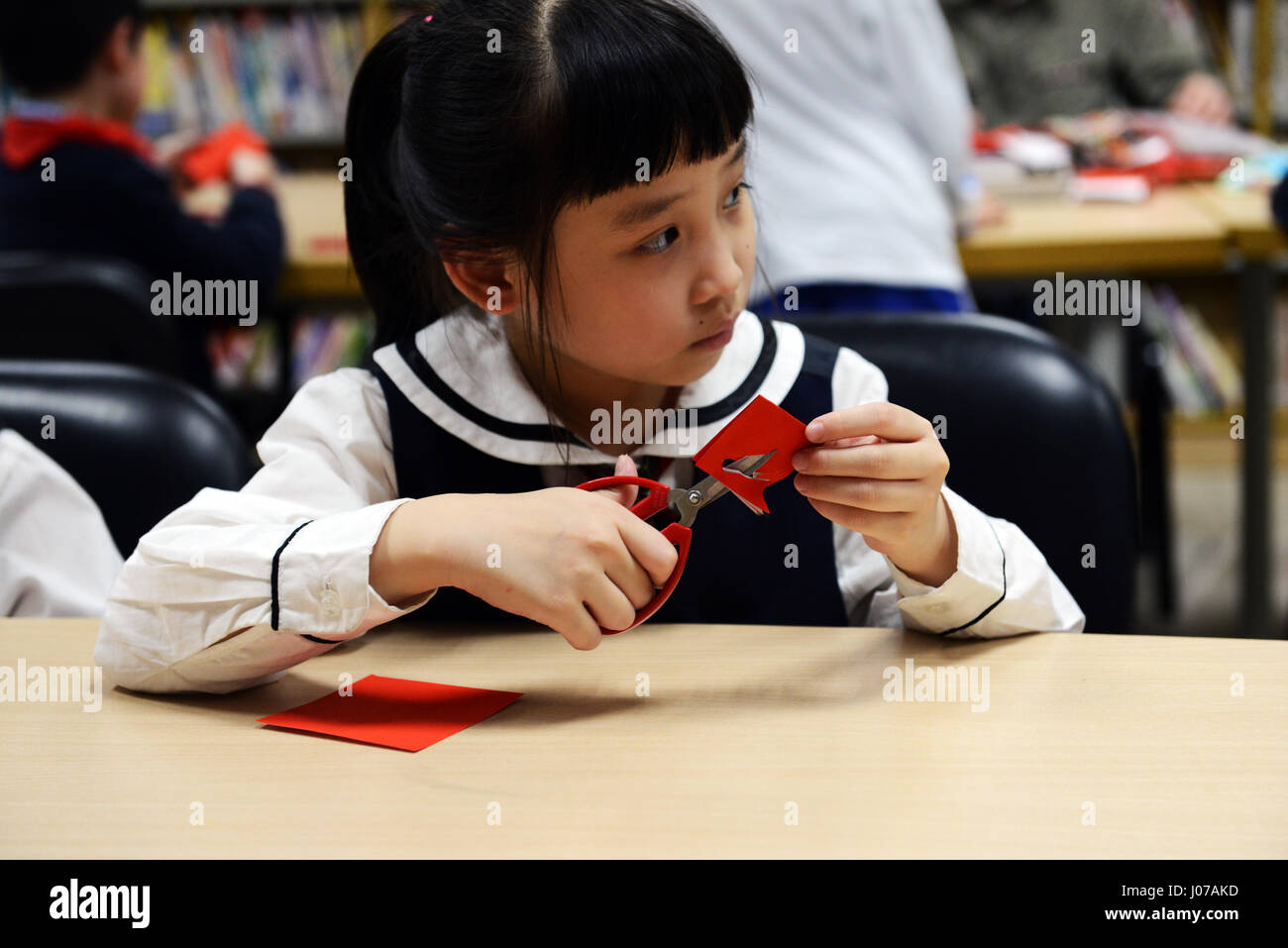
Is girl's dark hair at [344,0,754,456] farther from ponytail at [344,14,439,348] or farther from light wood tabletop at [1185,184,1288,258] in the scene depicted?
light wood tabletop at [1185,184,1288,258]

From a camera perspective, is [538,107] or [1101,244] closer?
[538,107]

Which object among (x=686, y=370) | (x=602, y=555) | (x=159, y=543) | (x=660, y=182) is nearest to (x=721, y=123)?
(x=660, y=182)

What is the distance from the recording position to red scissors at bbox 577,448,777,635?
77 cm

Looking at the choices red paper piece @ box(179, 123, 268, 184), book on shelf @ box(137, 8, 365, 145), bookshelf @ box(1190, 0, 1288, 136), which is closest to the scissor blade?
red paper piece @ box(179, 123, 268, 184)

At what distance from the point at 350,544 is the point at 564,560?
0.14m

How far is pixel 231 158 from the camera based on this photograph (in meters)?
2.64

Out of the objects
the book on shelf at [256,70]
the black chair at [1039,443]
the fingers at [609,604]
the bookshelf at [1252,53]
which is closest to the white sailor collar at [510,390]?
the black chair at [1039,443]

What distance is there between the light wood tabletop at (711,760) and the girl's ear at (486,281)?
0.26 m

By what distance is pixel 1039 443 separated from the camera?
107 centimetres

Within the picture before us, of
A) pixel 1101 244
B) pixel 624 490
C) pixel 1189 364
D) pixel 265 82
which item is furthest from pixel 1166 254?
pixel 265 82

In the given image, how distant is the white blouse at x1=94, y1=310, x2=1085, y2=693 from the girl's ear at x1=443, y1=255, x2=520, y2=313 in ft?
0.16

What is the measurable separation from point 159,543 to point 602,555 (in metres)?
0.29

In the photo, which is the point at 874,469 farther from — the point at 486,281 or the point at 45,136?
the point at 45,136
